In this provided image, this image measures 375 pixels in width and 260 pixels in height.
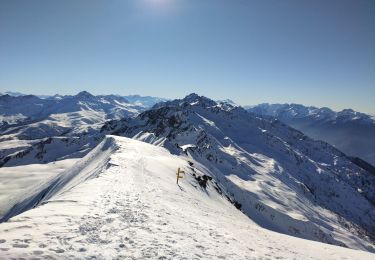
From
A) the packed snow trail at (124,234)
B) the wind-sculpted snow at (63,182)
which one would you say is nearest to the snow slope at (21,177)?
the wind-sculpted snow at (63,182)

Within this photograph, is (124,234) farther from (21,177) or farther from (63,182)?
(21,177)

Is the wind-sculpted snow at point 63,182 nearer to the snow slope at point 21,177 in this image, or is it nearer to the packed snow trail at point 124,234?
the snow slope at point 21,177

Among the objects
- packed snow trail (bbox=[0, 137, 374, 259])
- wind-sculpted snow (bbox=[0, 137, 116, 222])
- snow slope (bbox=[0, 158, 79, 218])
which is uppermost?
packed snow trail (bbox=[0, 137, 374, 259])

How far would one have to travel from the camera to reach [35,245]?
12102 mm

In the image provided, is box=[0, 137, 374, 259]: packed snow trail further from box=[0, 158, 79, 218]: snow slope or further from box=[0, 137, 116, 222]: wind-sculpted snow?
box=[0, 158, 79, 218]: snow slope

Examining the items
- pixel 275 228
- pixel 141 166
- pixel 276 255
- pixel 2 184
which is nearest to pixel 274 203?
pixel 275 228

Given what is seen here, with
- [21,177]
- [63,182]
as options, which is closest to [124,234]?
[63,182]

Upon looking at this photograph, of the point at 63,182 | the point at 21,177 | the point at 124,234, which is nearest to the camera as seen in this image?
the point at 124,234

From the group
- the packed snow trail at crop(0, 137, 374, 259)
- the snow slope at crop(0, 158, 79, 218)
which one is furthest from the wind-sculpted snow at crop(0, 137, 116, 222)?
the packed snow trail at crop(0, 137, 374, 259)

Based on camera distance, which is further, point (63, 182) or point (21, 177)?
point (21, 177)

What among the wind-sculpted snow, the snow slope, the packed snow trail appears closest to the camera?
the packed snow trail

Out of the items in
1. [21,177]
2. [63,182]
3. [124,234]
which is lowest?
[21,177]

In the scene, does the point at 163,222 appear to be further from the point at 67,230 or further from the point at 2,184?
the point at 2,184

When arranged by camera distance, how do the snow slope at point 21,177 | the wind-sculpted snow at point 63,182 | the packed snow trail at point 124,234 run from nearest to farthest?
the packed snow trail at point 124,234, the wind-sculpted snow at point 63,182, the snow slope at point 21,177
